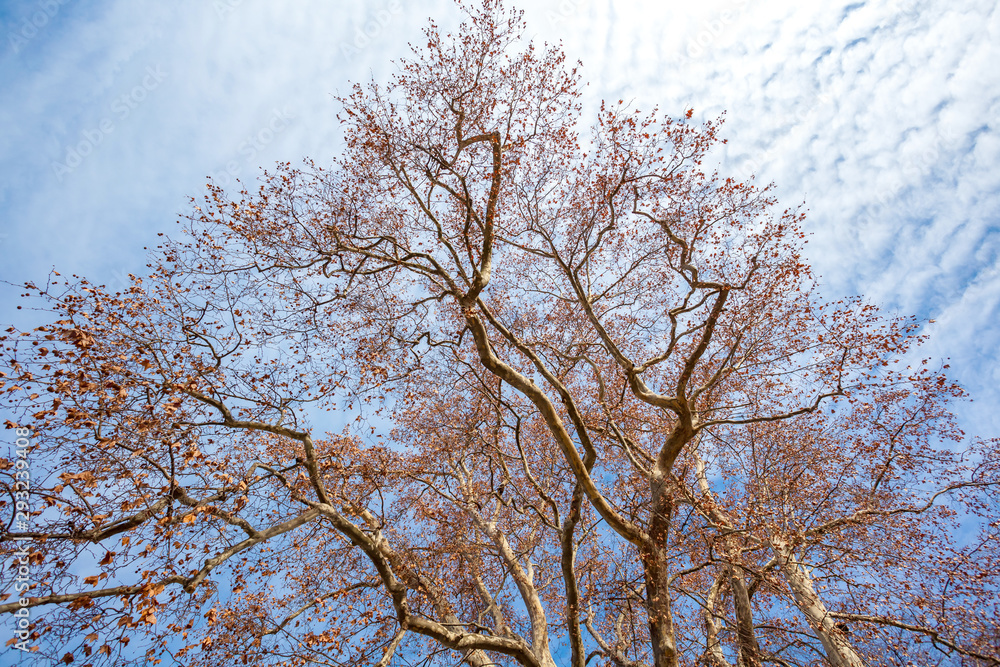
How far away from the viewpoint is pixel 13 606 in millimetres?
3764

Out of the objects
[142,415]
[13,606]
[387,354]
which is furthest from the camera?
[387,354]

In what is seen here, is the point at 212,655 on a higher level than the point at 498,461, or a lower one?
lower

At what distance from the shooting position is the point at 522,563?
10.8 metres

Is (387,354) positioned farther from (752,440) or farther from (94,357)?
(752,440)

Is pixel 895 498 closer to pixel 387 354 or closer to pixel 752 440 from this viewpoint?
pixel 752 440

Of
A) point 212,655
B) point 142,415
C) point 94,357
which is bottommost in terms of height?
point 212,655

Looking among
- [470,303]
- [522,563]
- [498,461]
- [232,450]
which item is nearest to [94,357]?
[232,450]

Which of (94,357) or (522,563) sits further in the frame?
(522,563)

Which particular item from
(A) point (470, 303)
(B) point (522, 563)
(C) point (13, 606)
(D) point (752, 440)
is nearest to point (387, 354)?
(A) point (470, 303)

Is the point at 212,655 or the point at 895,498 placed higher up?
the point at 895,498

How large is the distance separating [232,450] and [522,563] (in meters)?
7.58

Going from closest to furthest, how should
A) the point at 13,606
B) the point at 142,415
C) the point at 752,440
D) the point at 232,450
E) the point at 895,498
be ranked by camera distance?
Answer: the point at 13,606 < the point at 142,415 < the point at 232,450 < the point at 895,498 < the point at 752,440

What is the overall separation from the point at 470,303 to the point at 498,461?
3537 mm

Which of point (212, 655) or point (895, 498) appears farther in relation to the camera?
point (895, 498)
